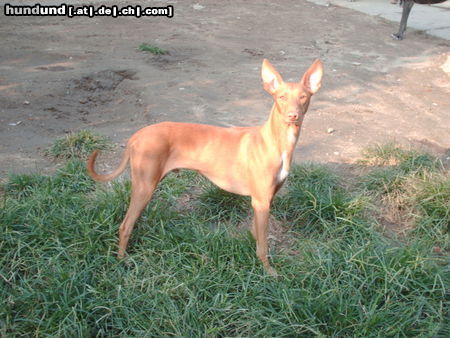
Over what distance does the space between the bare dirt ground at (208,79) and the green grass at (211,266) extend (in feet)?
4.12

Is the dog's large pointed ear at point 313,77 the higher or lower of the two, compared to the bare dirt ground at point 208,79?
higher

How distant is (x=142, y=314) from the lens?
9.08 ft

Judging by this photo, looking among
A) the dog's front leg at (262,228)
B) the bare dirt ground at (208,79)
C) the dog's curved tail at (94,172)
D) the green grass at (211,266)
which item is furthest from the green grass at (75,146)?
the dog's front leg at (262,228)

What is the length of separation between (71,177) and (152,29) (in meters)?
7.13

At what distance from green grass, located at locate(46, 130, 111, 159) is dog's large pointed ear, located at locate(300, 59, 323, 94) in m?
2.72

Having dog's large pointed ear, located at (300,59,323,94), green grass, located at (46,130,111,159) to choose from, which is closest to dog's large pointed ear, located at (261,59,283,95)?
dog's large pointed ear, located at (300,59,323,94)

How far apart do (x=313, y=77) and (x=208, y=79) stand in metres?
4.58

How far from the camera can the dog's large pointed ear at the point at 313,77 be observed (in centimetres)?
301

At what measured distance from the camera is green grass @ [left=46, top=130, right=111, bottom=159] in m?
4.83

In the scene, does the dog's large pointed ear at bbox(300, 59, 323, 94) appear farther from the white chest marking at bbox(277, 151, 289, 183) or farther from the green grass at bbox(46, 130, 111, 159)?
the green grass at bbox(46, 130, 111, 159)

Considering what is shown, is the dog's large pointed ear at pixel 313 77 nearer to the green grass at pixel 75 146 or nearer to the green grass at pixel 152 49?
the green grass at pixel 75 146

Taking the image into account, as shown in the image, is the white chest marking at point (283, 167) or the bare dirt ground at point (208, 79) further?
the bare dirt ground at point (208, 79)

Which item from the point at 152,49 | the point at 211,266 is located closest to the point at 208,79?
the point at 152,49

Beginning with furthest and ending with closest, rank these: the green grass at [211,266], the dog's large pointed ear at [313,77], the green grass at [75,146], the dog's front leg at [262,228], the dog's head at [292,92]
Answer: the green grass at [75,146]
the dog's front leg at [262,228]
the dog's large pointed ear at [313,77]
the dog's head at [292,92]
the green grass at [211,266]
